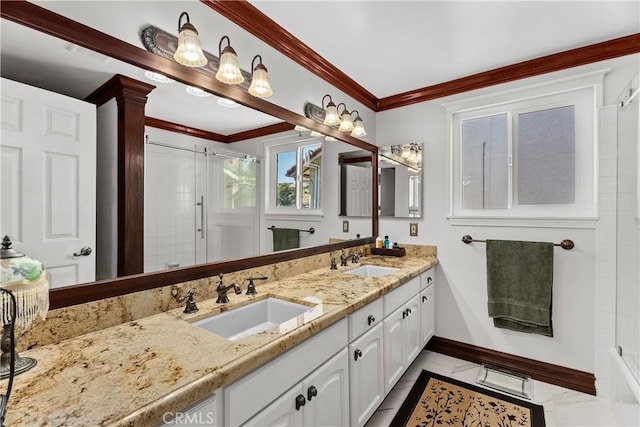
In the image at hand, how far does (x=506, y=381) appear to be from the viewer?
7.18ft

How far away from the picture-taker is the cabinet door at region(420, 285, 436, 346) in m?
2.36

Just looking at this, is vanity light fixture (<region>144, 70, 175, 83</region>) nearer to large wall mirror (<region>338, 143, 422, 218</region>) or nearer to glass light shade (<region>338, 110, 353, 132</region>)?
glass light shade (<region>338, 110, 353, 132</region>)

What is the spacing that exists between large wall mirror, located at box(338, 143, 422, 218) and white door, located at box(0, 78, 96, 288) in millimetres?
1814

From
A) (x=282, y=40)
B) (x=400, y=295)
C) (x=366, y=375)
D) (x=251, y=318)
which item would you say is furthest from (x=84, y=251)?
(x=400, y=295)

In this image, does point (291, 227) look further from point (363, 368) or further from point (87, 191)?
point (87, 191)

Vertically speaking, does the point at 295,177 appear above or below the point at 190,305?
above

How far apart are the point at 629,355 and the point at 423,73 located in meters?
2.31

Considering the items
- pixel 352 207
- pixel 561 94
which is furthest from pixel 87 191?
pixel 561 94

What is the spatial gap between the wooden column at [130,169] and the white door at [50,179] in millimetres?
95

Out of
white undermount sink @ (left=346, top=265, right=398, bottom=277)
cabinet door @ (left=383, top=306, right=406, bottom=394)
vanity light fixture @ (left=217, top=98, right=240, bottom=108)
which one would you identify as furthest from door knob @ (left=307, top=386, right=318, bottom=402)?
vanity light fixture @ (left=217, top=98, right=240, bottom=108)

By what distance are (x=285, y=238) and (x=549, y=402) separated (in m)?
2.04

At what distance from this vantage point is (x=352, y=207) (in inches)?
105

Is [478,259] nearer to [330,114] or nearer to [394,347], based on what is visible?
[394,347]

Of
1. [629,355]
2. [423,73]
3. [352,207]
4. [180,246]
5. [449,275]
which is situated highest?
[423,73]
